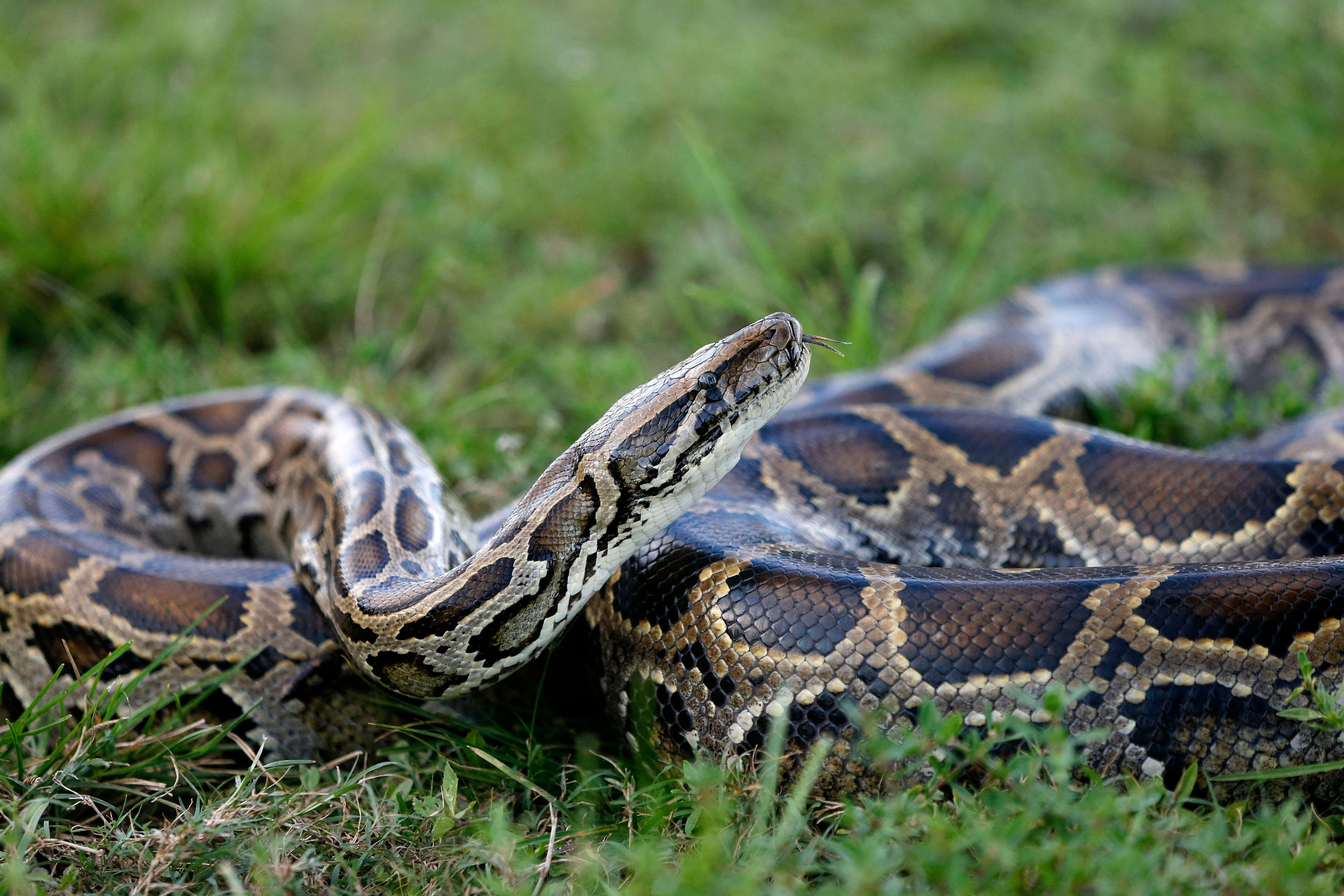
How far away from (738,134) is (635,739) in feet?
21.1

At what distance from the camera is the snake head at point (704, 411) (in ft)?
13.2

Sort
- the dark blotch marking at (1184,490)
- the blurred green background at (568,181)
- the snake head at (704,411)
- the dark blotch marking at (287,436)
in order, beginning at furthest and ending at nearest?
1. the blurred green background at (568,181)
2. the dark blotch marking at (287,436)
3. the dark blotch marking at (1184,490)
4. the snake head at (704,411)

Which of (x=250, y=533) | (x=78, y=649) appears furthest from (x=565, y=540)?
(x=250, y=533)

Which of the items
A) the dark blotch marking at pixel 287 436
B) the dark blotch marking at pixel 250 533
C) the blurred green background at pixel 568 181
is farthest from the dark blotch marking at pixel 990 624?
the dark blotch marking at pixel 250 533

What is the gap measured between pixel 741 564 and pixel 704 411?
0.59 metres

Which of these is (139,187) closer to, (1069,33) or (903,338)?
(903,338)

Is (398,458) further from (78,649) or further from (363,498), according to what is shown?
(78,649)

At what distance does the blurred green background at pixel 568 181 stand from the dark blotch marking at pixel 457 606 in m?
1.72

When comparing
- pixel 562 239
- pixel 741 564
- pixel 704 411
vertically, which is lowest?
pixel 741 564

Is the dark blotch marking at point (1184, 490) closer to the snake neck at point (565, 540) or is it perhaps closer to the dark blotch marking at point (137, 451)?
the snake neck at point (565, 540)

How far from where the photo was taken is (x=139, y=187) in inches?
292

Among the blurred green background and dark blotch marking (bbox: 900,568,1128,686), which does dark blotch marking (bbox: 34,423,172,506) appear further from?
dark blotch marking (bbox: 900,568,1128,686)

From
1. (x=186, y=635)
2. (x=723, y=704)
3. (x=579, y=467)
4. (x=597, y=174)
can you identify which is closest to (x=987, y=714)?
(x=723, y=704)

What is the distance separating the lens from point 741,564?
391 centimetres
